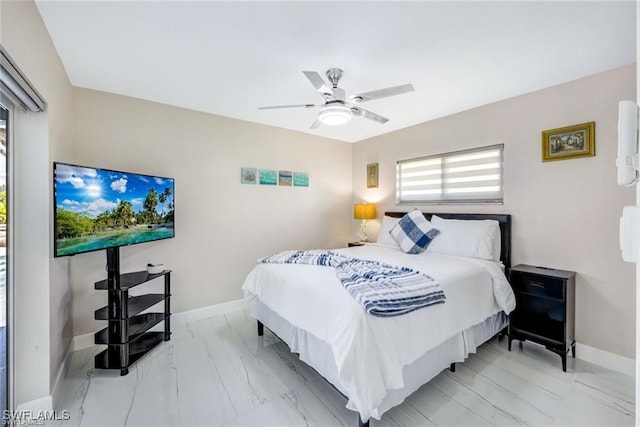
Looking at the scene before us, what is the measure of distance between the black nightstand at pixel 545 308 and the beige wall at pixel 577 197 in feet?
0.51

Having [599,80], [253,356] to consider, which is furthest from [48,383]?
[599,80]

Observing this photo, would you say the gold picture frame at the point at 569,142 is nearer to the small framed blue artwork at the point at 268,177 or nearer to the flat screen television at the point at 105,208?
the small framed blue artwork at the point at 268,177

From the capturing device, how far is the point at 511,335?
267cm

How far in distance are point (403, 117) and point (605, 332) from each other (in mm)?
2926

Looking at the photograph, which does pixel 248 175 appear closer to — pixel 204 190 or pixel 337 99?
pixel 204 190

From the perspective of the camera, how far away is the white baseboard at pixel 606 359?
2.31 meters

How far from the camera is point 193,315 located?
131 inches

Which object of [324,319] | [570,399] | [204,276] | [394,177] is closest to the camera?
[324,319]

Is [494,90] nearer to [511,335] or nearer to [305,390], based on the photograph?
[511,335]

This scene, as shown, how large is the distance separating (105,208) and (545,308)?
13.2ft

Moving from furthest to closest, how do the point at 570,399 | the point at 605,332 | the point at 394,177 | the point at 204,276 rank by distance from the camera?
the point at 394,177 < the point at 204,276 < the point at 605,332 < the point at 570,399

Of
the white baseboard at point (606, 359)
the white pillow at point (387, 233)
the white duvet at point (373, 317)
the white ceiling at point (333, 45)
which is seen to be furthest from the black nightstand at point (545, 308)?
the white ceiling at point (333, 45)

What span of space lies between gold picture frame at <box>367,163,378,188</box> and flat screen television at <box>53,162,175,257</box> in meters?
2.94

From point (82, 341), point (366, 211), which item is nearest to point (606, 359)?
point (366, 211)
